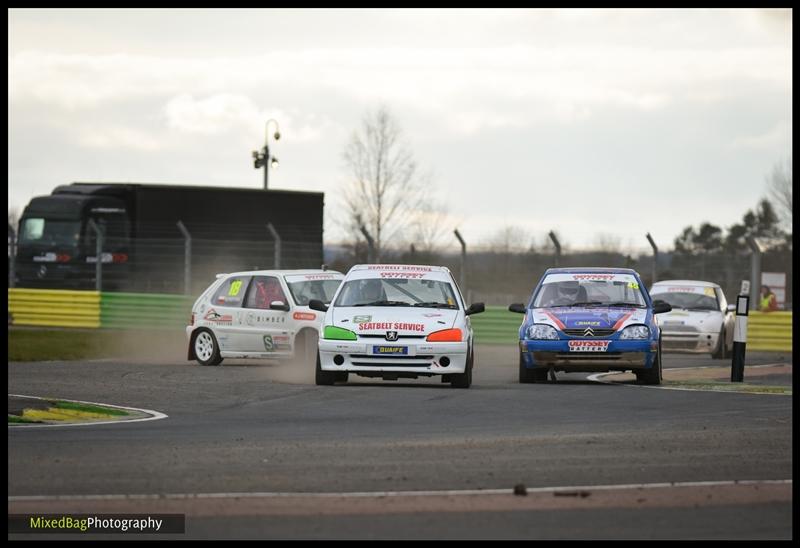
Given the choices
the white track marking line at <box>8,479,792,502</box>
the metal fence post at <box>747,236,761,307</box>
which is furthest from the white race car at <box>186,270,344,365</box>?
the white track marking line at <box>8,479,792,502</box>

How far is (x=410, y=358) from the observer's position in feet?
55.1

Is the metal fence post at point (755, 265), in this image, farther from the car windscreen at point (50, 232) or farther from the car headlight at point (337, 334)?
the car windscreen at point (50, 232)

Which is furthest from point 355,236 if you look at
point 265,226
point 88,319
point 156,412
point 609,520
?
point 609,520

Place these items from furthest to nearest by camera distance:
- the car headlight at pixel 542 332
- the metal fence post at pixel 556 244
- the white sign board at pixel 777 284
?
the white sign board at pixel 777 284 → the metal fence post at pixel 556 244 → the car headlight at pixel 542 332

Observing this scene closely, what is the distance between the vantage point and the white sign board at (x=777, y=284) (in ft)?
109

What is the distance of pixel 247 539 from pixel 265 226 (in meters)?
28.3

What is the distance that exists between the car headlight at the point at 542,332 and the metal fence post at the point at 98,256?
16.3 meters

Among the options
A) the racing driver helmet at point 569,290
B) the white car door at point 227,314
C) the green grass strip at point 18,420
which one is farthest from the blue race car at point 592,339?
the green grass strip at point 18,420

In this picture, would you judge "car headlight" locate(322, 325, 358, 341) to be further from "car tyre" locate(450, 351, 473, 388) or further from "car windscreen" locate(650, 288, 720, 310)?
"car windscreen" locate(650, 288, 720, 310)

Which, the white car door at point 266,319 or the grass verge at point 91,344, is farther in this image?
the grass verge at point 91,344

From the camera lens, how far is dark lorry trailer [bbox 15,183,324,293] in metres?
33.6

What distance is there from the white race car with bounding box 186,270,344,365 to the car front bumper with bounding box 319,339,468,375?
3528 mm

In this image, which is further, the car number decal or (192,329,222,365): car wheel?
(192,329,222,365): car wheel

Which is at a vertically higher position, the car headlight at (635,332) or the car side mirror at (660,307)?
the car side mirror at (660,307)
